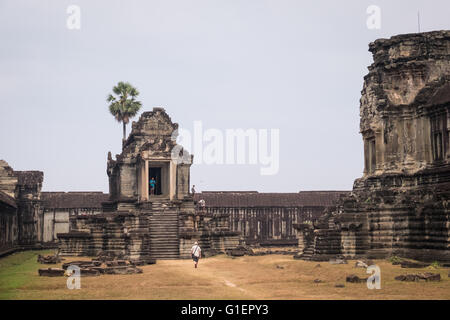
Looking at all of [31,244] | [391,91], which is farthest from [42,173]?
[391,91]

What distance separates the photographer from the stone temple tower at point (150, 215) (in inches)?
1490

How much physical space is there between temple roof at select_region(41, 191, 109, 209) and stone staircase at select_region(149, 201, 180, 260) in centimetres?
1687

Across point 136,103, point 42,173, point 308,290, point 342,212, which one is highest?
point 136,103

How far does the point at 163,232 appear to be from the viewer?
1531 inches

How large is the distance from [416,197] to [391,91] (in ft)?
19.7

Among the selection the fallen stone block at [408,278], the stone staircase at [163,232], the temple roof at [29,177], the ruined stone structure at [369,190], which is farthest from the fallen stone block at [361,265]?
the temple roof at [29,177]

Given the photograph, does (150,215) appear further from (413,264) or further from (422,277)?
(422,277)

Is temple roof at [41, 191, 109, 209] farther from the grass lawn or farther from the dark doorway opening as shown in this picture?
the grass lawn

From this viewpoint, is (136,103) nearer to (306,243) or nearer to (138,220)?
(138,220)

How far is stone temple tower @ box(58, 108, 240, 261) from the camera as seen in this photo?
37844mm

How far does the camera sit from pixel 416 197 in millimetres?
30875

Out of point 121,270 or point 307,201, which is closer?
point 121,270

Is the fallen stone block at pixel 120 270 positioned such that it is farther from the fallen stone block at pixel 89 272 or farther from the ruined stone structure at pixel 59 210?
the ruined stone structure at pixel 59 210

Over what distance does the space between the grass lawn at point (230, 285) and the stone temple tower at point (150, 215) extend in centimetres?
707
